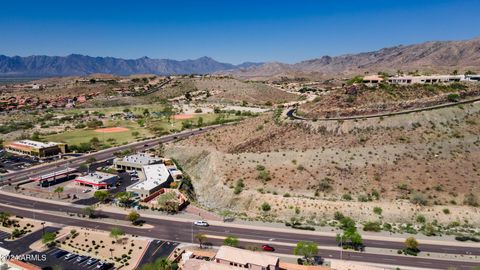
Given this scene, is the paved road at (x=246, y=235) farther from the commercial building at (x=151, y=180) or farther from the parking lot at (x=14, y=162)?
the parking lot at (x=14, y=162)

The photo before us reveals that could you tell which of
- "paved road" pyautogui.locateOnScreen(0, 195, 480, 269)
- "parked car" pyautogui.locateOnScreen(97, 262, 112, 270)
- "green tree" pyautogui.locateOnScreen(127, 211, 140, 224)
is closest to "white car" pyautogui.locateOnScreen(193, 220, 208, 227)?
"paved road" pyautogui.locateOnScreen(0, 195, 480, 269)

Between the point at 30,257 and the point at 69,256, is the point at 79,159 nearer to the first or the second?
the point at 30,257

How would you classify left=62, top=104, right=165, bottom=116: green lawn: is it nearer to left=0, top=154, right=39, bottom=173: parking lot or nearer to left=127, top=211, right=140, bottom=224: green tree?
left=0, top=154, right=39, bottom=173: parking lot

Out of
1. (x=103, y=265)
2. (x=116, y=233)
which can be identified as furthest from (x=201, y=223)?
(x=103, y=265)

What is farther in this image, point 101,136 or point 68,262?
point 101,136

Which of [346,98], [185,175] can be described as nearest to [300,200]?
[185,175]

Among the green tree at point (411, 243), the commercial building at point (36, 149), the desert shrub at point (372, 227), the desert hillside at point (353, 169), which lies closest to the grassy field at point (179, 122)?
the commercial building at point (36, 149)
